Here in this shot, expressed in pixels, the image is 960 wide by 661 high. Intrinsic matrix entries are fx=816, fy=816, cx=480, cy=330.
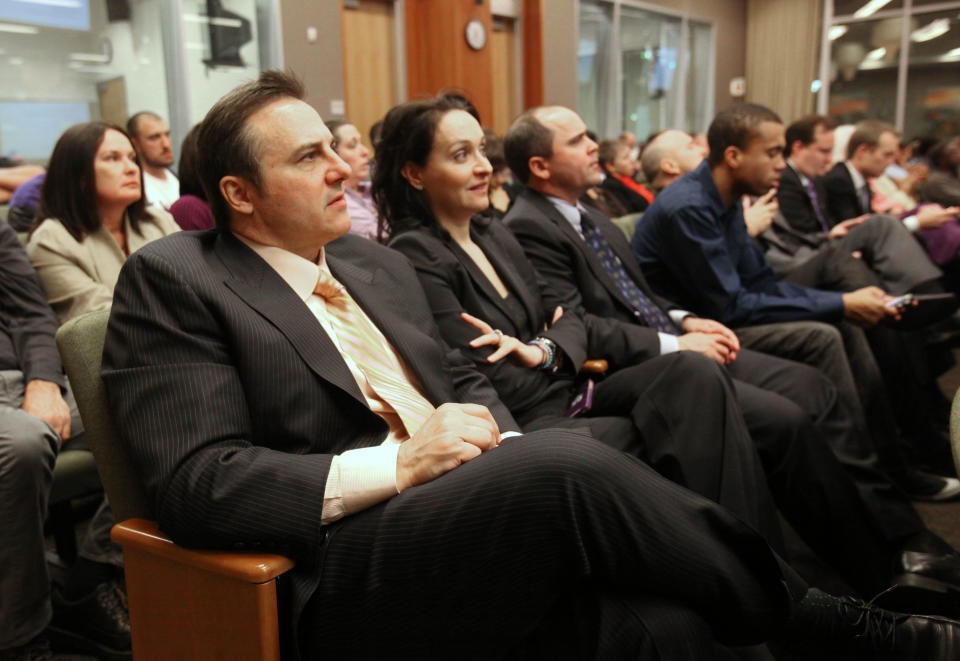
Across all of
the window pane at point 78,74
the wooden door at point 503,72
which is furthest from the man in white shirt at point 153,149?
the wooden door at point 503,72

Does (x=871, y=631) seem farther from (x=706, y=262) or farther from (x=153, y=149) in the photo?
(x=153, y=149)

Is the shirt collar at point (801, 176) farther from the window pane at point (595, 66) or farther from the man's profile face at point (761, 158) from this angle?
the window pane at point (595, 66)

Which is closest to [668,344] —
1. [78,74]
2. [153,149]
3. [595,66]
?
[153,149]

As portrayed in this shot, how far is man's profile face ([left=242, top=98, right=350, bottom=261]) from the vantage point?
1412 mm

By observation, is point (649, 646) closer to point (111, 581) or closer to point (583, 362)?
point (583, 362)

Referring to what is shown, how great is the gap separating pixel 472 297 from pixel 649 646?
1.08m

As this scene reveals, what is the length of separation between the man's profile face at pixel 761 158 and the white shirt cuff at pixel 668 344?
82 centimetres

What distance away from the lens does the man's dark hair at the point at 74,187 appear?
2398mm

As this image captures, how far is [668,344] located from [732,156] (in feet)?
2.94

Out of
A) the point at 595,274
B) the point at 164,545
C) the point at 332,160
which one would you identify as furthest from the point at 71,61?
the point at 164,545

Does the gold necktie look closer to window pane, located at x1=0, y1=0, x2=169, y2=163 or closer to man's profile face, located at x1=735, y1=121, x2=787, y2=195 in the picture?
man's profile face, located at x1=735, y1=121, x2=787, y2=195

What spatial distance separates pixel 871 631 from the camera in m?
1.30

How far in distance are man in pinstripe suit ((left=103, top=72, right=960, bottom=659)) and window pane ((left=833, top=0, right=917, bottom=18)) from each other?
1121cm

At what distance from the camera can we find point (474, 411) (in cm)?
134
